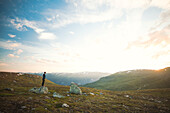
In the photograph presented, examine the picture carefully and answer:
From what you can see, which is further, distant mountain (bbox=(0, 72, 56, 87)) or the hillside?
distant mountain (bbox=(0, 72, 56, 87))

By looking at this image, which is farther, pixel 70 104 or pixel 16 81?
pixel 16 81

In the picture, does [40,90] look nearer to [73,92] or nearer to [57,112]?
[73,92]

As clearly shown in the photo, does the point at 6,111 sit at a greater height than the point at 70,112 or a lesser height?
greater

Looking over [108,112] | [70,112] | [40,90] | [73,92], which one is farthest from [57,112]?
[73,92]

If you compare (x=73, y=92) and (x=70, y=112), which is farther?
(x=73, y=92)

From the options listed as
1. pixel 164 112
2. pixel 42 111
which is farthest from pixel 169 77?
pixel 42 111

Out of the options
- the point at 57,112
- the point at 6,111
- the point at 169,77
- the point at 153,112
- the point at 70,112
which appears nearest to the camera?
the point at 6,111

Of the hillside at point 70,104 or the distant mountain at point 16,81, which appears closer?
A: the hillside at point 70,104

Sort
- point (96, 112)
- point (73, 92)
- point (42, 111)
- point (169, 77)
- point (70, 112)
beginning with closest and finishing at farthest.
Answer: point (42, 111) → point (70, 112) → point (96, 112) → point (73, 92) → point (169, 77)

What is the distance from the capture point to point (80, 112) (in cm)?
1388

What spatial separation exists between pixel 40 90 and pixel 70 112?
15.8 meters

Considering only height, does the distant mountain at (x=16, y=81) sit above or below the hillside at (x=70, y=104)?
below

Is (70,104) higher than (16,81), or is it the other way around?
(70,104)

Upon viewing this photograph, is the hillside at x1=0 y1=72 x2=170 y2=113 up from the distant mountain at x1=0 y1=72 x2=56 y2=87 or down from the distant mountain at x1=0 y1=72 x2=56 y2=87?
up
